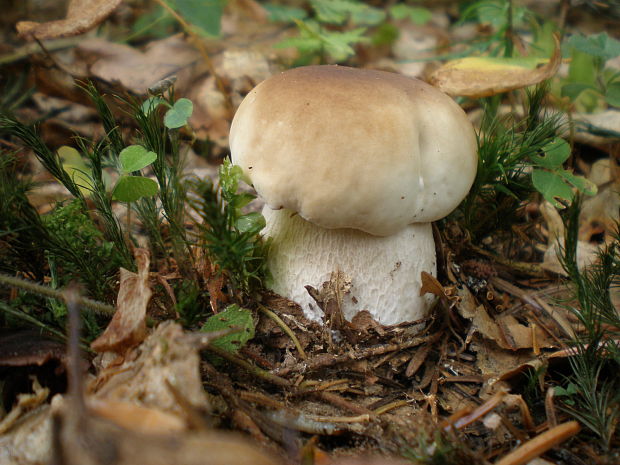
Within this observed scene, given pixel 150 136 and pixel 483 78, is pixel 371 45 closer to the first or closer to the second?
pixel 483 78

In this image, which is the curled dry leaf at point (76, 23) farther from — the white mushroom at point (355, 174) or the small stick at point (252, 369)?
the small stick at point (252, 369)

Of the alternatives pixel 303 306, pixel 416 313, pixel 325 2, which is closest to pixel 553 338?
pixel 416 313

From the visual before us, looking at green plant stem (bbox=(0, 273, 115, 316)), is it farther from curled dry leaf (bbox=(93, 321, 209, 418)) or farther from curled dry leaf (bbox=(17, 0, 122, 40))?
curled dry leaf (bbox=(17, 0, 122, 40))

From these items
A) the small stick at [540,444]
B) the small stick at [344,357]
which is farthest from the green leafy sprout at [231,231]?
the small stick at [540,444]

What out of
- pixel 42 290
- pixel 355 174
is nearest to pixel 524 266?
pixel 355 174

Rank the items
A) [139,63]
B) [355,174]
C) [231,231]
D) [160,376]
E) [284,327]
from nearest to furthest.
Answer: [160,376]
[355,174]
[231,231]
[284,327]
[139,63]

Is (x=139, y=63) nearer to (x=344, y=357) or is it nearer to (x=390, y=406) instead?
(x=344, y=357)

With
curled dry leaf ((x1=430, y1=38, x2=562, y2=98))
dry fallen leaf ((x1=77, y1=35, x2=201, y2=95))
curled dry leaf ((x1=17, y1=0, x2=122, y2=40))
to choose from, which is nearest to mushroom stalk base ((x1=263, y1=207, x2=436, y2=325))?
curled dry leaf ((x1=430, y1=38, x2=562, y2=98))
